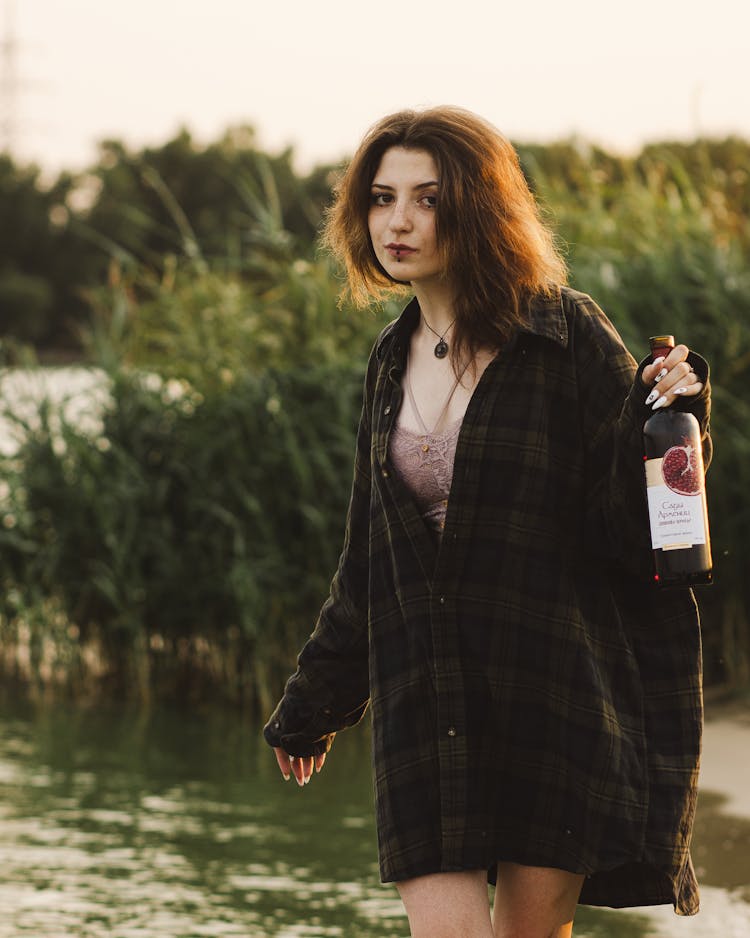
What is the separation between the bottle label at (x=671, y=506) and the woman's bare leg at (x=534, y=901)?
1.92 ft

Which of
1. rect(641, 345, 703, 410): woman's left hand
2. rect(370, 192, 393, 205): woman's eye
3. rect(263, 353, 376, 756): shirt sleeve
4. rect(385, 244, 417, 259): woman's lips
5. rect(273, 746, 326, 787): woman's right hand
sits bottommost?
rect(273, 746, 326, 787): woman's right hand

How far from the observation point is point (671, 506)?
2729 millimetres

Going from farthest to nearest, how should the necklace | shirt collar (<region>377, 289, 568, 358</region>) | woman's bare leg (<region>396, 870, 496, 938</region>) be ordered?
the necklace < shirt collar (<region>377, 289, 568, 358</region>) < woman's bare leg (<region>396, 870, 496, 938</region>)

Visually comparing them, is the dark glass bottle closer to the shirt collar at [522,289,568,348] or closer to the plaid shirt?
Answer: the plaid shirt

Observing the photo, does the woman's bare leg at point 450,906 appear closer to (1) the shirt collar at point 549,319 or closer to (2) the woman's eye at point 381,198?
(1) the shirt collar at point 549,319

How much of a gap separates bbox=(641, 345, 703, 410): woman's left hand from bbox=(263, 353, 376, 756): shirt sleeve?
24.6 inches

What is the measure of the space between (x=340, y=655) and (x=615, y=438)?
0.75m

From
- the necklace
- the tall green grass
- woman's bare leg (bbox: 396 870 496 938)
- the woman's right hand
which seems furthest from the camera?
the tall green grass

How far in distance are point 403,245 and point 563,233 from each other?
19.1 ft

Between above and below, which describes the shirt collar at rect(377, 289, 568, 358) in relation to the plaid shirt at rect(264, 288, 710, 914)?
above

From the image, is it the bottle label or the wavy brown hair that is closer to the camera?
the bottle label

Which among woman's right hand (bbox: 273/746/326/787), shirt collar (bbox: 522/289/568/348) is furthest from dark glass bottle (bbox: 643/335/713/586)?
woman's right hand (bbox: 273/746/326/787)

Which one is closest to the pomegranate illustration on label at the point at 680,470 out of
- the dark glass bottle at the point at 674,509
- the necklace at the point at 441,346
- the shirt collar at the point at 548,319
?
the dark glass bottle at the point at 674,509

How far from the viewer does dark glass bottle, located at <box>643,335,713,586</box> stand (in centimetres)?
272
